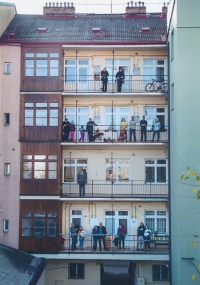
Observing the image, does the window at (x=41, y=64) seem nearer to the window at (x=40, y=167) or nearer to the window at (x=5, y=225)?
the window at (x=40, y=167)

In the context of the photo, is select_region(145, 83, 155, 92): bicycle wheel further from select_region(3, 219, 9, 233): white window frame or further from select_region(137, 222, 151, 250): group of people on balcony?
select_region(3, 219, 9, 233): white window frame

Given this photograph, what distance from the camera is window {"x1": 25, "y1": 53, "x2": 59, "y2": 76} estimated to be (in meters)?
19.4

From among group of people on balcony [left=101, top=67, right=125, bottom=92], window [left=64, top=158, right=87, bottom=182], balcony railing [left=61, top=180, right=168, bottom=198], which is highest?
group of people on balcony [left=101, top=67, right=125, bottom=92]

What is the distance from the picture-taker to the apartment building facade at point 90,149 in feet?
62.1

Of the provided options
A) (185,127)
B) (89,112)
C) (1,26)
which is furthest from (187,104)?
(1,26)

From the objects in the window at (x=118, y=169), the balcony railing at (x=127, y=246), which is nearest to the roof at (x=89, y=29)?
the window at (x=118, y=169)

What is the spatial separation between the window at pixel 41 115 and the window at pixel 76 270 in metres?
6.36

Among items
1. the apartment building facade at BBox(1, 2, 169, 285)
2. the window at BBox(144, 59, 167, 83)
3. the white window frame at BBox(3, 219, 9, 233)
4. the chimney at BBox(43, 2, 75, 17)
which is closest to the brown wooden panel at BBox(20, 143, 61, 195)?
the apartment building facade at BBox(1, 2, 169, 285)

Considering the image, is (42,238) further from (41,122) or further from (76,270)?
(41,122)

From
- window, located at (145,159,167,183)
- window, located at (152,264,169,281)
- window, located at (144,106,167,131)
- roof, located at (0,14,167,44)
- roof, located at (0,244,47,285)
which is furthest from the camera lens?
window, located at (144,106,167,131)

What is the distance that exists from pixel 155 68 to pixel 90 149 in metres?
4.88

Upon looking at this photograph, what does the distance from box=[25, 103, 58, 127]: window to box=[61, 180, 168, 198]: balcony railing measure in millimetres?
2943

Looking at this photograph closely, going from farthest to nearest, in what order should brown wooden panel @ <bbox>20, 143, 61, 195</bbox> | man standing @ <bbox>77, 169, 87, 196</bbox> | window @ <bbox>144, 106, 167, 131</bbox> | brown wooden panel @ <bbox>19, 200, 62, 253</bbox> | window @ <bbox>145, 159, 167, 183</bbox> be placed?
window @ <bbox>144, 106, 167, 131</bbox>
window @ <bbox>145, 159, 167, 183</bbox>
man standing @ <bbox>77, 169, 87, 196</bbox>
brown wooden panel @ <bbox>20, 143, 61, 195</bbox>
brown wooden panel @ <bbox>19, 200, 62, 253</bbox>

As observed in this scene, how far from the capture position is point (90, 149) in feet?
66.5
